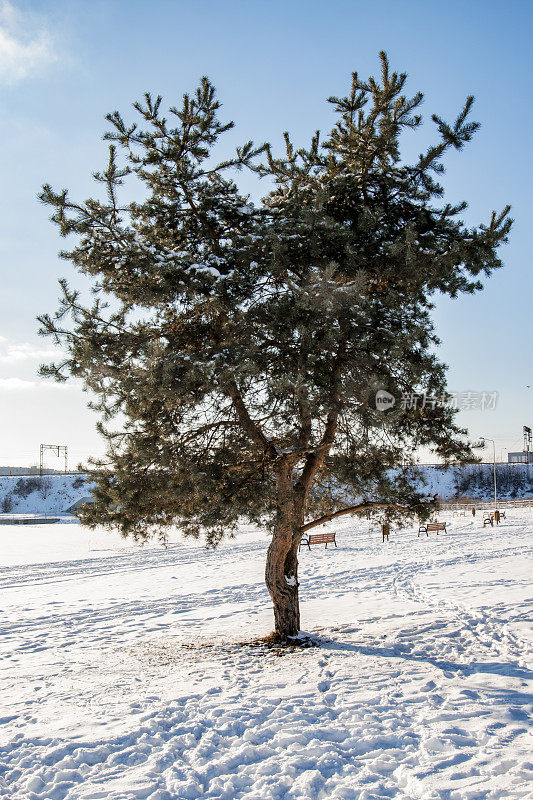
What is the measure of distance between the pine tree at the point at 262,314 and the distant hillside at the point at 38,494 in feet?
298

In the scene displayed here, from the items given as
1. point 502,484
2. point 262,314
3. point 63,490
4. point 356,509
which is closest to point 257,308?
point 262,314

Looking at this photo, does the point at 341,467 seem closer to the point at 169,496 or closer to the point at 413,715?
the point at 169,496

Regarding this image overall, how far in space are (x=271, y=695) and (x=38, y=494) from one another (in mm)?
102948

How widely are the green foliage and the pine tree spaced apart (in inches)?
1.1

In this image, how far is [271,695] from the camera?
6.00 m

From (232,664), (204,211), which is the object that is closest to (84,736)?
(232,664)

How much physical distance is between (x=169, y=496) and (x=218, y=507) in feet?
2.39

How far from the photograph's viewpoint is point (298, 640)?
8.51m

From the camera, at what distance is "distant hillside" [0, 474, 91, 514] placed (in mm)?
92250

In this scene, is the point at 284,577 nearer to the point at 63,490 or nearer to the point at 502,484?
the point at 63,490

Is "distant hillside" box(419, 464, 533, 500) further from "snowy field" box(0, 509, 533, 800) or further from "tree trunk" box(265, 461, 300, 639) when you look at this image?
"tree trunk" box(265, 461, 300, 639)

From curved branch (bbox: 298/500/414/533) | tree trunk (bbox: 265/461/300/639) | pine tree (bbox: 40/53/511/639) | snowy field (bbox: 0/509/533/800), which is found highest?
pine tree (bbox: 40/53/511/639)

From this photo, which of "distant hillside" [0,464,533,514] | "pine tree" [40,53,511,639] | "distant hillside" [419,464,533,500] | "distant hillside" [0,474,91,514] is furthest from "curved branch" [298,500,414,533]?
"distant hillside" [419,464,533,500]

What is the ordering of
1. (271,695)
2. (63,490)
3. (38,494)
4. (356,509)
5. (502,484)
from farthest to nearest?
(502,484) < (63,490) < (38,494) < (356,509) < (271,695)
